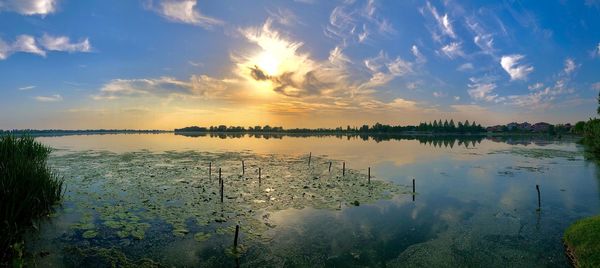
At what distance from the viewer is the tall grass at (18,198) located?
38.5 ft

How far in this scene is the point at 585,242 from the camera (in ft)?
44.8

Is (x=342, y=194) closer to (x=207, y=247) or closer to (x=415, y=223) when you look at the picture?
(x=415, y=223)

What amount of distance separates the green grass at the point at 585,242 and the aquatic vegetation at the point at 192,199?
1181 centimetres

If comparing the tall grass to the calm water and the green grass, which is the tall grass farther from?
the green grass

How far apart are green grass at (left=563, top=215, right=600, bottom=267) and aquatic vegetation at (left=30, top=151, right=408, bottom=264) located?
11805 millimetres

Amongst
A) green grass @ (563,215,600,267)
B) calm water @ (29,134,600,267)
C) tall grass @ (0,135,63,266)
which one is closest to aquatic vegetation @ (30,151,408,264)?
calm water @ (29,134,600,267)

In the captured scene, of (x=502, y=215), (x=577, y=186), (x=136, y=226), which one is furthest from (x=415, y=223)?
(x=577, y=186)

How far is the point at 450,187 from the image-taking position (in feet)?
101

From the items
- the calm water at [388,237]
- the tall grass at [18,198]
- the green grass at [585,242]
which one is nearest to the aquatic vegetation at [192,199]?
the calm water at [388,237]

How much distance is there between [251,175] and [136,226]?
19.1 meters

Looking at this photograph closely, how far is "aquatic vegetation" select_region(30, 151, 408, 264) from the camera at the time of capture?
51.2ft

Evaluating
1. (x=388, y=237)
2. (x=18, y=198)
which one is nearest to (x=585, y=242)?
(x=388, y=237)

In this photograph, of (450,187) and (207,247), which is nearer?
(207,247)

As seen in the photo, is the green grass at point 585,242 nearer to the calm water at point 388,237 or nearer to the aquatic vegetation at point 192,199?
the calm water at point 388,237
